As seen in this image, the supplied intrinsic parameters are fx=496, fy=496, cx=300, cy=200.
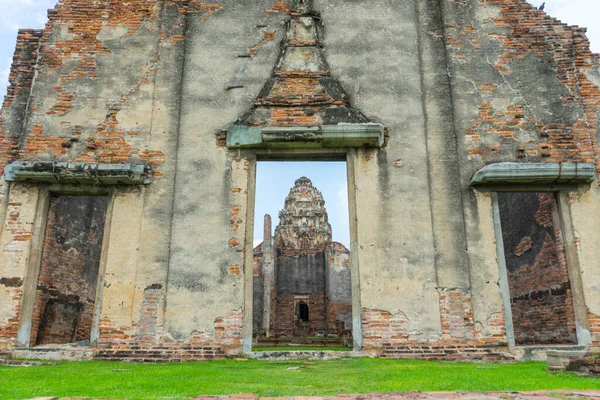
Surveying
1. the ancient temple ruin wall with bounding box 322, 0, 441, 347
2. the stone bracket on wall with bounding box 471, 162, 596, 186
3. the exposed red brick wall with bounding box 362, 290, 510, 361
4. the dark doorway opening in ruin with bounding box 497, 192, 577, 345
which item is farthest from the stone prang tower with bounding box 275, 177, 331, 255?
the exposed red brick wall with bounding box 362, 290, 510, 361

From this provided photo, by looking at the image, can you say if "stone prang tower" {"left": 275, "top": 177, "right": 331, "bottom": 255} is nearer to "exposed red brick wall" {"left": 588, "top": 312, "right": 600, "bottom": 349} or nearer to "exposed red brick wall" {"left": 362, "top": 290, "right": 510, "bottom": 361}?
"exposed red brick wall" {"left": 362, "top": 290, "right": 510, "bottom": 361}

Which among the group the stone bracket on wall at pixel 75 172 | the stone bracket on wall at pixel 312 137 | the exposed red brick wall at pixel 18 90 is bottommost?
the stone bracket on wall at pixel 75 172

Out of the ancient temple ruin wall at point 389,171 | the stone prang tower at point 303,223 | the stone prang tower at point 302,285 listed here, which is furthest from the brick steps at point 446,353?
the stone prang tower at point 303,223

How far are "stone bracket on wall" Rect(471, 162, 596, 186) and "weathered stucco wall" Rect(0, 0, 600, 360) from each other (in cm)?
28

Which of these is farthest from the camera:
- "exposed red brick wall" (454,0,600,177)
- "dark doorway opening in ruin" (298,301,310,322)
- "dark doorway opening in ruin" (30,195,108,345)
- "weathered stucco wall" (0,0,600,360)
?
"dark doorway opening in ruin" (298,301,310,322)

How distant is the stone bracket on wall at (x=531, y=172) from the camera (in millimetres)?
8070

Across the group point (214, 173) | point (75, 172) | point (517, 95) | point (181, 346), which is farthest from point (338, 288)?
point (75, 172)

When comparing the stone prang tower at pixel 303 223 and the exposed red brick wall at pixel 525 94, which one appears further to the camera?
the stone prang tower at pixel 303 223

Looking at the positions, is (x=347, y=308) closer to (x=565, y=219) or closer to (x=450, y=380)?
(x=565, y=219)

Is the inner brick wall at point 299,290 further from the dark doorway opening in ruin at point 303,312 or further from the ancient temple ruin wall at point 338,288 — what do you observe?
the ancient temple ruin wall at point 338,288

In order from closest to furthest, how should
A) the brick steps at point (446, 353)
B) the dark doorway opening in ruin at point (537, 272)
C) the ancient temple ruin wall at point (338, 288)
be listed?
the brick steps at point (446, 353)
the dark doorway opening in ruin at point (537, 272)
the ancient temple ruin wall at point (338, 288)

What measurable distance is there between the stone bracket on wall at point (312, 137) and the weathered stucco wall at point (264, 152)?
20 cm

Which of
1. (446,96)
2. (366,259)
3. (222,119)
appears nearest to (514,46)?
(446,96)

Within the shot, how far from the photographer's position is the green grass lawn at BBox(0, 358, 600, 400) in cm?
401
